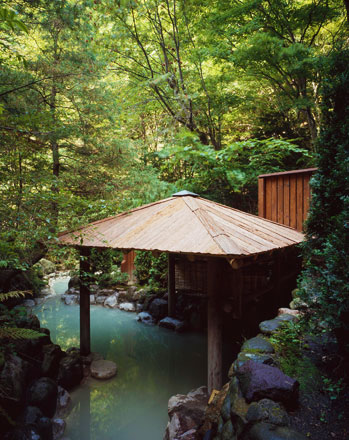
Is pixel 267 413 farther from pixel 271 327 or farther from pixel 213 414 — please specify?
pixel 271 327

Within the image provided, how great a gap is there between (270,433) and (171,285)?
262 inches

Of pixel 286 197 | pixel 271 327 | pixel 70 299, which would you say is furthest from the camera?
pixel 70 299

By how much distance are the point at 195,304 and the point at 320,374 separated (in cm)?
638

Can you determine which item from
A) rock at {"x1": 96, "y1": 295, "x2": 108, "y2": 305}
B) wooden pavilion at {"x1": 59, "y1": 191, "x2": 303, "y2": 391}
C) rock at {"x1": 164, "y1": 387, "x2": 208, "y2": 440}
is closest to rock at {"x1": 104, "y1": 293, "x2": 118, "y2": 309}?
rock at {"x1": 96, "y1": 295, "x2": 108, "y2": 305}

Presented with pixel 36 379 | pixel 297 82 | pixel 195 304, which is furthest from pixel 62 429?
pixel 297 82

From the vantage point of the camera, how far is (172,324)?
842 cm

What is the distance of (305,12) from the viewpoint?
715 cm

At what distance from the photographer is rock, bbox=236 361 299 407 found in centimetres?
222

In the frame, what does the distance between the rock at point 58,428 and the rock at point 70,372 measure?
812 mm

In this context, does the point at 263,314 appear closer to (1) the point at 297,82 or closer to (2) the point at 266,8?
(1) the point at 297,82

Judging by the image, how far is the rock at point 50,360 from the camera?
16.4 ft

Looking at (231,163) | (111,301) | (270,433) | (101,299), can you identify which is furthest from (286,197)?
(101,299)

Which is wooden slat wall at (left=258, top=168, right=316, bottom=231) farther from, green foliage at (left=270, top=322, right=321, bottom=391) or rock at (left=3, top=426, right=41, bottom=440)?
rock at (left=3, top=426, right=41, bottom=440)

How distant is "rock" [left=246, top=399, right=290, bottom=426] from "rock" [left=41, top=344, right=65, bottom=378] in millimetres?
4258
